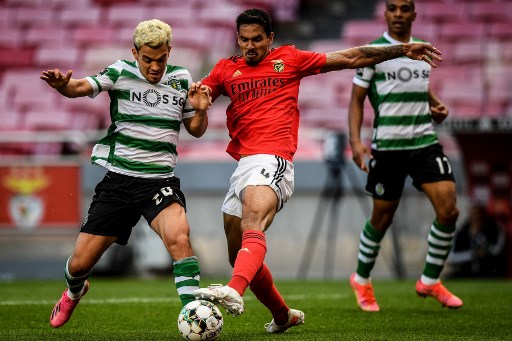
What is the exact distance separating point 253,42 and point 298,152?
7582 mm

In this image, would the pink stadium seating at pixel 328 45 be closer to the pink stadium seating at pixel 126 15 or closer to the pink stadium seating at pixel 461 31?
the pink stadium seating at pixel 461 31

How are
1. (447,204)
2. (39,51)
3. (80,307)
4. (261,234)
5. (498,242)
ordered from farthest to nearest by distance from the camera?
(39,51)
(498,242)
(80,307)
(447,204)
(261,234)

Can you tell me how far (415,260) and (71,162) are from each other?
4669 mm

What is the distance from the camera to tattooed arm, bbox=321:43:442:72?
629 centimetres

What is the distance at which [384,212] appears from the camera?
7887mm

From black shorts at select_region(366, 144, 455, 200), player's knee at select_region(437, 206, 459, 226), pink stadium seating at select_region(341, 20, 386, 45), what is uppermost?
pink stadium seating at select_region(341, 20, 386, 45)

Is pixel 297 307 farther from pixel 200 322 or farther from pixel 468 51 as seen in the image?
pixel 468 51

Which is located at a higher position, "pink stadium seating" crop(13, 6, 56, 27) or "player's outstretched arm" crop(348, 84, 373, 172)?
"pink stadium seating" crop(13, 6, 56, 27)

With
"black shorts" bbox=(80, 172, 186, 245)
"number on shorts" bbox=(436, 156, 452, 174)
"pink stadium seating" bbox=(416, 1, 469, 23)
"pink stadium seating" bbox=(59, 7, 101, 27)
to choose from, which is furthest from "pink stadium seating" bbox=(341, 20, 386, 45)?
"black shorts" bbox=(80, 172, 186, 245)

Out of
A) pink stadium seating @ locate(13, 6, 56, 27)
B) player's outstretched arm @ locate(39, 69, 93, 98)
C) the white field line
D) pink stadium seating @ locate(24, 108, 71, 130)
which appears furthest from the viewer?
pink stadium seating @ locate(13, 6, 56, 27)

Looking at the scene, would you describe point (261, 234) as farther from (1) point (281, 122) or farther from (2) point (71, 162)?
(2) point (71, 162)

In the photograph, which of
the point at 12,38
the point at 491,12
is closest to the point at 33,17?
the point at 12,38

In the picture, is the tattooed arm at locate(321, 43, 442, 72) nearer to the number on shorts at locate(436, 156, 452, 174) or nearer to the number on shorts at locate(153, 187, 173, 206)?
the number on shorts at locate(153, 187, 173, 206)

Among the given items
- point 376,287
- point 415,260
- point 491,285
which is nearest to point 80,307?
point 376,287
